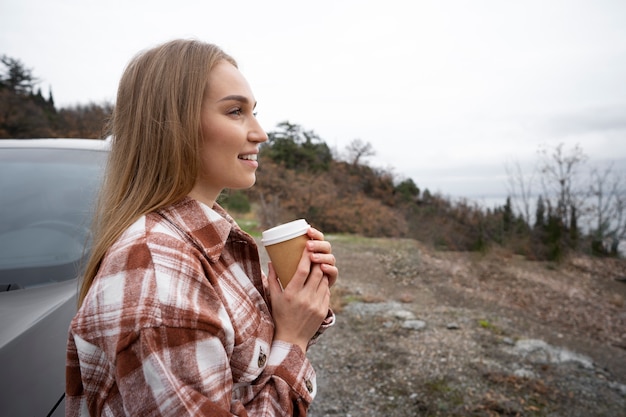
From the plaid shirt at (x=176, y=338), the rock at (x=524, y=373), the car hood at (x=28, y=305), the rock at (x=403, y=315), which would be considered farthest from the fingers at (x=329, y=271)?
the rock at (x=403, y=315)

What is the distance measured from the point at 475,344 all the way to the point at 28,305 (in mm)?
4027

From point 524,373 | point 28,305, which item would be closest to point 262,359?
point 28,305

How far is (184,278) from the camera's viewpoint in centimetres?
79

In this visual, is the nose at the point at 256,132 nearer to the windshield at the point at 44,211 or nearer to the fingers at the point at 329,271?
the fingers at the point at 329,271

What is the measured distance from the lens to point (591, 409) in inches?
118

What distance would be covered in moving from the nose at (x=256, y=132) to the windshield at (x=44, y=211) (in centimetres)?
88

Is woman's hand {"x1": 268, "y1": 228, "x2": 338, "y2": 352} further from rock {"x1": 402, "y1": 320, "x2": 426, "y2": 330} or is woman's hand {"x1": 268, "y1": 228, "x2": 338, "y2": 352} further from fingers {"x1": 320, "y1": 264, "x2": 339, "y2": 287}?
rock {"x1": 402, "y1": 320, "x2": 426, "y2": 330}

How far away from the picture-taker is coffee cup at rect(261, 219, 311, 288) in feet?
3.57

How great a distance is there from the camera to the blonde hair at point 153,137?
0.98 metres

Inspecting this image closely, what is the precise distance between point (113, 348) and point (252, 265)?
1.48 feet

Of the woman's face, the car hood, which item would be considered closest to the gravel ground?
the car hood

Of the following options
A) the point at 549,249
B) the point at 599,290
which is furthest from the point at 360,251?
the point at 599,290

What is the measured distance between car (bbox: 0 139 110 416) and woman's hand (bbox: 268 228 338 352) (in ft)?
1.94

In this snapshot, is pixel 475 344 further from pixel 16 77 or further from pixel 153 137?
pixel 16 77
